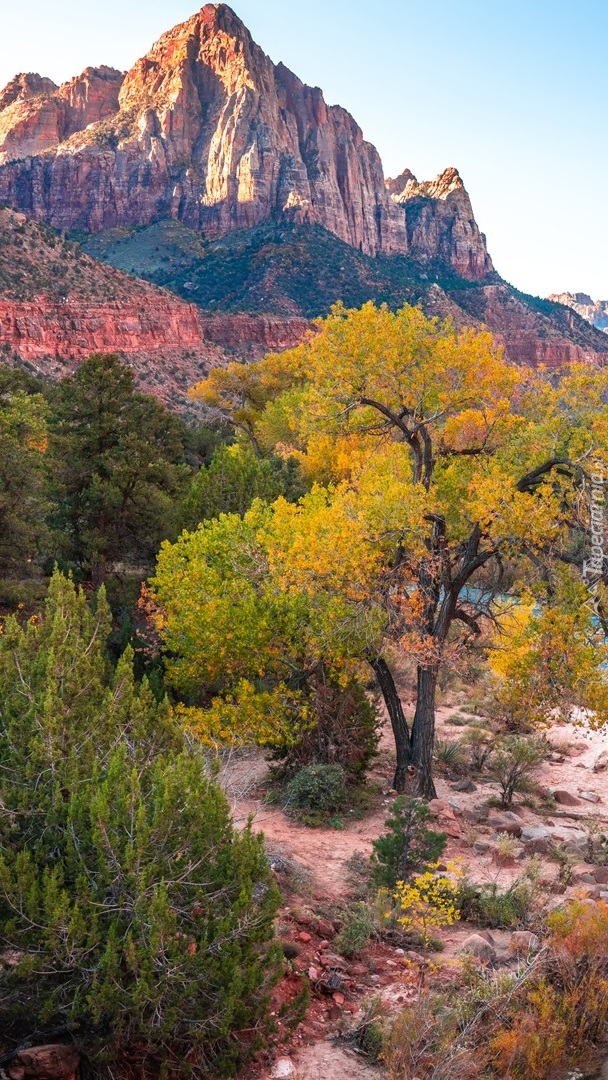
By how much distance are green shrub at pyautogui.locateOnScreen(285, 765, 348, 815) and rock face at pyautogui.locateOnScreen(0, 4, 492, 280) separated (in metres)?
136

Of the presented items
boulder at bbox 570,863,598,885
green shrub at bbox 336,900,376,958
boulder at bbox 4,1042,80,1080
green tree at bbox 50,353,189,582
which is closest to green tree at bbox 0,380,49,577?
green tree at bbox 50,353,189,582

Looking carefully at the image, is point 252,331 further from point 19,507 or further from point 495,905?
point 495,905

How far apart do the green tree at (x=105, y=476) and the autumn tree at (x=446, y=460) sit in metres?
8.17

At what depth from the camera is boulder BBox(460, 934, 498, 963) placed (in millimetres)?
7879

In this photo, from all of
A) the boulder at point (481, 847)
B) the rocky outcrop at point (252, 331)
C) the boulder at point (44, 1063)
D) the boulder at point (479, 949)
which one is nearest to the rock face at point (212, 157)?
the rocky outcrop at point (252, 331)

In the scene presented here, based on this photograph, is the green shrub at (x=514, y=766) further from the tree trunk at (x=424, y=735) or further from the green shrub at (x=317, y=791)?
the green shrub at (x=317, y=791)

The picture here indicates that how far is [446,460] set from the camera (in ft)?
44.9

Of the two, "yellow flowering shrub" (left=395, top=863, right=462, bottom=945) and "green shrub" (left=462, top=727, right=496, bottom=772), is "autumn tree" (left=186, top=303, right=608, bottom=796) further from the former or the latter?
"yellow flowering shrub" (left=395, top=863, right=462, bottom=945)

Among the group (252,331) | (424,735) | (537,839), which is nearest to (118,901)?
(537,839)

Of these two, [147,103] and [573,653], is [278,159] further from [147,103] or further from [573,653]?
[573,653]

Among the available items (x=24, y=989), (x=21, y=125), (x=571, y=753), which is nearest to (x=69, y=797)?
(x=24, y=989)

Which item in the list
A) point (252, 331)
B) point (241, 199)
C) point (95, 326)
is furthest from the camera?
point (241, 199)

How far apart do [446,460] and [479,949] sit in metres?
7.87

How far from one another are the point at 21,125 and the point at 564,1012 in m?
196
